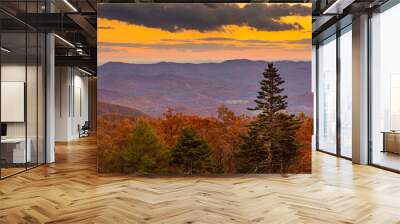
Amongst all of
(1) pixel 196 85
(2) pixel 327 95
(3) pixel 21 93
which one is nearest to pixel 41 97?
(3) pixel 21 93

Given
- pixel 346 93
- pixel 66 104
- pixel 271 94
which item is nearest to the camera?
pixel 271 94

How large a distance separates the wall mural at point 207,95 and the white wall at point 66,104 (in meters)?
9.96

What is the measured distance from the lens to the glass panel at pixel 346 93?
9.57m

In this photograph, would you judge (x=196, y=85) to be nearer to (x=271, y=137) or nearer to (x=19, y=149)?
(x=271, y=137)

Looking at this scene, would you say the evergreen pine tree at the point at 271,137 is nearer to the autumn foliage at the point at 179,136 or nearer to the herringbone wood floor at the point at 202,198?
the autumn foliage at the point at 179,136

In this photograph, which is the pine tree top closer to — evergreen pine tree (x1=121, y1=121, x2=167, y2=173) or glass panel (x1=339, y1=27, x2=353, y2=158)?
evergreen pine tree (x1=121, y1=121, x2=167, y2=173)

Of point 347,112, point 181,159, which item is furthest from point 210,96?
point 347,112

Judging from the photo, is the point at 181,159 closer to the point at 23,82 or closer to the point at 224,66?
the point at 224,66

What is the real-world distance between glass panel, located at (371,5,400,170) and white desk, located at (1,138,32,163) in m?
6.97

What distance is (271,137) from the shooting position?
7500 mm

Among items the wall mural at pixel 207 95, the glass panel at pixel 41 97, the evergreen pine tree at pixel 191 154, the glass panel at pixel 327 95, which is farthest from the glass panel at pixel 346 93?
the glass panel at pixel 41 97

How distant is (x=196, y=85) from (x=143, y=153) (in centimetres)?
161

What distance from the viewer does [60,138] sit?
54.6 ft

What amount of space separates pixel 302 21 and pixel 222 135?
102 inches
